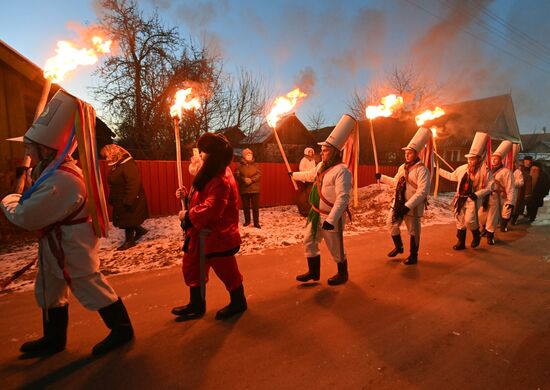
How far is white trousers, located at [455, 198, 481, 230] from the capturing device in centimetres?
630

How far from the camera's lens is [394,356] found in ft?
8.80

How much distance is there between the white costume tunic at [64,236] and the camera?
234 centimetres

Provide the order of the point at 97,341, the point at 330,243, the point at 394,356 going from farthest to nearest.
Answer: the point at 330,243, the point at 97,341, the point at 394,356

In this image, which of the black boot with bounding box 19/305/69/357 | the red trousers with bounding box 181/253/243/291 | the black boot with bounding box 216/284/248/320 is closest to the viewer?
the black boot with bounding box 19/305/69/357

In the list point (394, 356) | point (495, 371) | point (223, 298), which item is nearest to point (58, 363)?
point (223, 298)

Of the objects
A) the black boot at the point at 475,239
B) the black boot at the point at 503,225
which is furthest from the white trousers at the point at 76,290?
the black boot at the point at 503,225

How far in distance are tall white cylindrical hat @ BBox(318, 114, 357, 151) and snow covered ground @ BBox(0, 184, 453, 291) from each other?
2.78 meters

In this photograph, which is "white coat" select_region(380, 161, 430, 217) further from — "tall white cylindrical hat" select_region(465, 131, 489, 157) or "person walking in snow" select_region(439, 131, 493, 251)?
"tall white cylindrical hat" select_region(465, 131, 489, 157)

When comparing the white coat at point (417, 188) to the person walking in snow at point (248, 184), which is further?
the person walking in snow at point (248, 184)

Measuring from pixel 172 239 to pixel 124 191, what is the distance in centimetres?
149

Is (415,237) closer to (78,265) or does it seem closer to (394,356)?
(394,356)

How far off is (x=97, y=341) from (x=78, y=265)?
89cm

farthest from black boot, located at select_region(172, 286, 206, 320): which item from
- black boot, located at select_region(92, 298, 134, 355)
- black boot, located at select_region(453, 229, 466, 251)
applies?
black boot, located at select_region(453, 229, 466, 251)

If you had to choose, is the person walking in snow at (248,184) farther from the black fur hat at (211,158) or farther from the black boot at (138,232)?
the black fur hat at (211,158)
